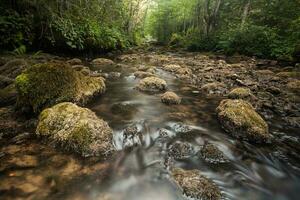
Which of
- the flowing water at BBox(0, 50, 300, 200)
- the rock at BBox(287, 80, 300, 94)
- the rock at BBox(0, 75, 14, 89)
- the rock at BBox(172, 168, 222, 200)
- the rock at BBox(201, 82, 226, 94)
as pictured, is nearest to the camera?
the rock at BBox(172, 168, 222, 200)

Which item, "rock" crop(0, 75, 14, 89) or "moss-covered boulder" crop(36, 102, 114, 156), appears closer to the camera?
"moss-covered boulder" crop(36, 102, 114, 156)

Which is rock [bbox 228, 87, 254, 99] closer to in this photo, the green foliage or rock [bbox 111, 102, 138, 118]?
rock [bbox 111, 102, 138, 118]

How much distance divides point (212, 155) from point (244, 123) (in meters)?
1.14

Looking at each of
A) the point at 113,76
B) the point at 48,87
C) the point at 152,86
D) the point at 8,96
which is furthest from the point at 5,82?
the point at 152,86

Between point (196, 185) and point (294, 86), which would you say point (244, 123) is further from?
point (294, 86)

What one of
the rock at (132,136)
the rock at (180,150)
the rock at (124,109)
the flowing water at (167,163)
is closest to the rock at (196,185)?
the flowing water at (167,163)

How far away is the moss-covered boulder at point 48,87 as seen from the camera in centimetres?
477

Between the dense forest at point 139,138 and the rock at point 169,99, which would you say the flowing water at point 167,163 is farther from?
the rock at point 169,99

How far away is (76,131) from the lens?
3.79 m

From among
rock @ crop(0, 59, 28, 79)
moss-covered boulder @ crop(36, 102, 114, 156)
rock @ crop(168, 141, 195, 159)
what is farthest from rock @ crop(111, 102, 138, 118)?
rock @ crop(0, 59, 28, 79)

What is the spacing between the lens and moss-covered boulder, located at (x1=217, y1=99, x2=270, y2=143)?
450cm

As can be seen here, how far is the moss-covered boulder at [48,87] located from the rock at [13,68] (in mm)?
2739

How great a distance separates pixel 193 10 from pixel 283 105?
25.3 meters

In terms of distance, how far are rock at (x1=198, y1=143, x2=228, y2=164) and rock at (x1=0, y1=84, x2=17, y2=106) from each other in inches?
168
